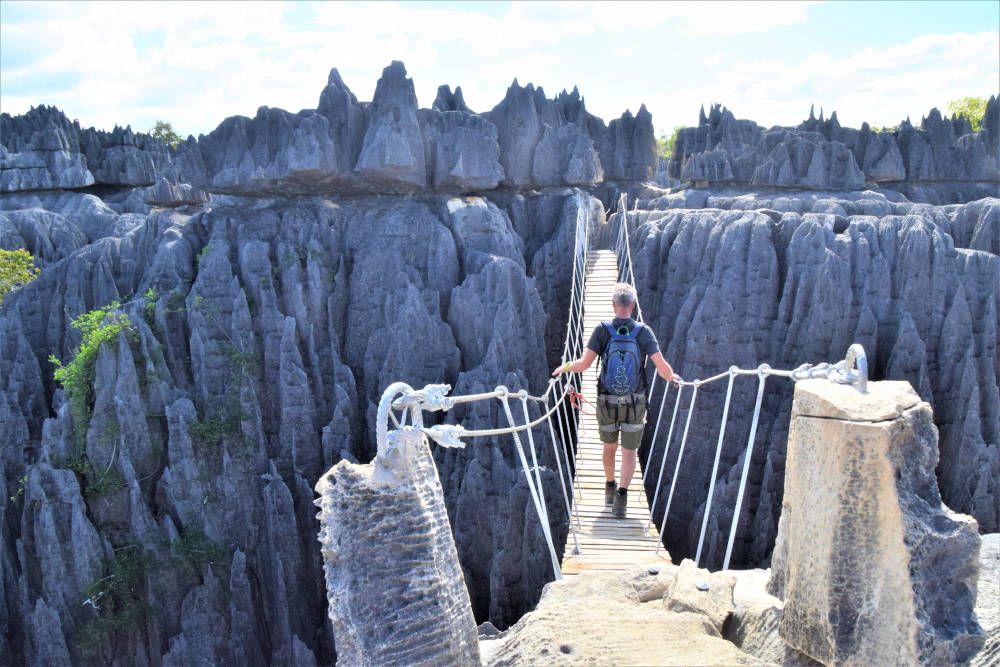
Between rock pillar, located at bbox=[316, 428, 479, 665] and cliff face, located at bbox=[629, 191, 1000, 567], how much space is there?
7.93 metres

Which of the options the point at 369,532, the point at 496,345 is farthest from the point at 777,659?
the point at 496,345

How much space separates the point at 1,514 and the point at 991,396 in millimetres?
13524

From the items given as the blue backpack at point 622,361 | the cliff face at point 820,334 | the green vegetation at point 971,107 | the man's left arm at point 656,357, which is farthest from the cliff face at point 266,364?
the green vegetation at point 971,107

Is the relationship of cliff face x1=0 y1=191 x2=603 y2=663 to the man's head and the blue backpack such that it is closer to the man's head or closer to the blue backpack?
the blue backpack

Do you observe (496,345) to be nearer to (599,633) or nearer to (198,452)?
(198,452)

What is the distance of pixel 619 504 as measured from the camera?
21.0ft

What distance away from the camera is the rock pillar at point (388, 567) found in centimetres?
302

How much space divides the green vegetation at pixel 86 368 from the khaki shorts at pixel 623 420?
318 inches

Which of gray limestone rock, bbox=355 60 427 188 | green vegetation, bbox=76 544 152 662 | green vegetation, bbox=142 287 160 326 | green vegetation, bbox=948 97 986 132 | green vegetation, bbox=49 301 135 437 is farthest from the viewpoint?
green vegetation, bbox=948 97 986 132

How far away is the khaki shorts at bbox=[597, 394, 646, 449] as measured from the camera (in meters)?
6.16

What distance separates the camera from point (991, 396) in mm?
10891

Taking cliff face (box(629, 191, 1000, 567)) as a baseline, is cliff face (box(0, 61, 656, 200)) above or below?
above

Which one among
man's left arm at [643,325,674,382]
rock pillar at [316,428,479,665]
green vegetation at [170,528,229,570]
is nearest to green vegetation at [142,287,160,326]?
green vegetation at [170,528,229,570]

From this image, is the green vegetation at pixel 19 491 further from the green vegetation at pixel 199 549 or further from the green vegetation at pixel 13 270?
the green vegetation at pixel 13 270
